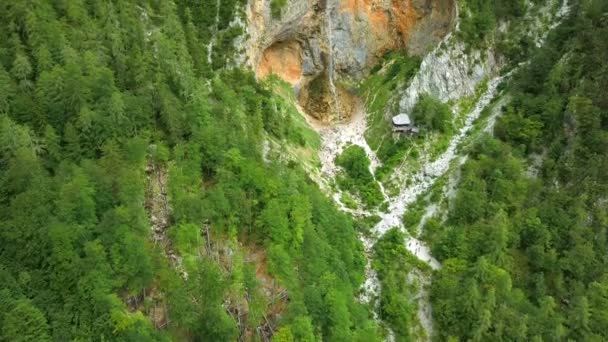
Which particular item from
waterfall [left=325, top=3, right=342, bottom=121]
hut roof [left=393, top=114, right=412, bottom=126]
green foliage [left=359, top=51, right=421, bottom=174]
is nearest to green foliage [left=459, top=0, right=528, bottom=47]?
green foliage [left=359, top=51, right=421, bottom=174]

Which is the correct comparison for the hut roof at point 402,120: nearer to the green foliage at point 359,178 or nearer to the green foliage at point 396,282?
the green foliage at point 359,178

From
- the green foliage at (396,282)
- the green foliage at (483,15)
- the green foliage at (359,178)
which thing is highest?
the green foliage at (483,15)

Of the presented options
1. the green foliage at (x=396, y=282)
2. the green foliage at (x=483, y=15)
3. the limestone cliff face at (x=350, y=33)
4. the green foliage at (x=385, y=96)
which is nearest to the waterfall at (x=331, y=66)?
the limestone cliff face at (x=350, y=33)

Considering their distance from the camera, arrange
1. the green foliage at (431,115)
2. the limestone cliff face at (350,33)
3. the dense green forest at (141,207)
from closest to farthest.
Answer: the dense green forest at (141,207) → the green foliage at (431,115) → the limestone cliff face at (350,33)

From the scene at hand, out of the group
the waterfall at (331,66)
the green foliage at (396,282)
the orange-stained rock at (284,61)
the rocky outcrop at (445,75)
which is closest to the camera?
the green foliage at (396,282)

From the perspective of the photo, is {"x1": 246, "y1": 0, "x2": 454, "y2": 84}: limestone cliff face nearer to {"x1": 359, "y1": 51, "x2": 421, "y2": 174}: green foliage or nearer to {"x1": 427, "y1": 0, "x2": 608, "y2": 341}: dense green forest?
{"x1": 359, "y1": 51, "x2": 421, "y2": 174}: green foliage

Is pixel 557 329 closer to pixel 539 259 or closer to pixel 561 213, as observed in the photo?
pixel 539 259

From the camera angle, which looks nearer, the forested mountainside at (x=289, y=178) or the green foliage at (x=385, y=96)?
the forested mountainside at (x=289, y=178)
